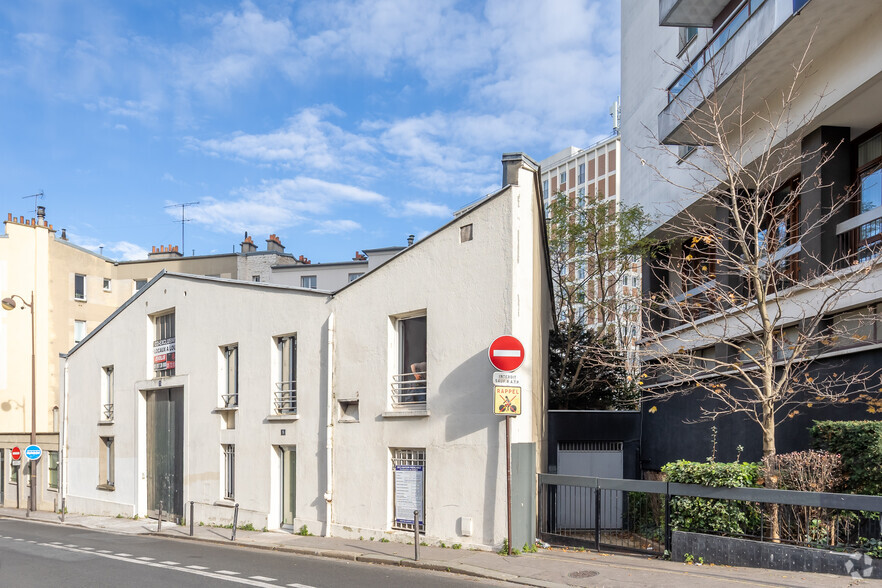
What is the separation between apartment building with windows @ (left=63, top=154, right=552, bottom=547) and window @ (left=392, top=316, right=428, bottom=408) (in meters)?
0.03

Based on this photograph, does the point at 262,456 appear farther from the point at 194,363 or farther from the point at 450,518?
the point at 450,518

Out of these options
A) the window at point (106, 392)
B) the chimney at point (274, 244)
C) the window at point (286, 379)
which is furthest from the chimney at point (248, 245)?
the window at point (286, 379)

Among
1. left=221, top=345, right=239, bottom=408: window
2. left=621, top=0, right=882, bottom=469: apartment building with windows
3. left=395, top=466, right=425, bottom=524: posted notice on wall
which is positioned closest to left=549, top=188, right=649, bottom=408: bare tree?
left=621, top=0, right=882, bottom=469: apartment building with windows

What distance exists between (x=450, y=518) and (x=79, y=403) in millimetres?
20879

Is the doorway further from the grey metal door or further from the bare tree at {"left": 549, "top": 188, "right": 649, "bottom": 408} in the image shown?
the bare tree at {"left": 549, "top": 188, "right": 649, "bottom": 408}

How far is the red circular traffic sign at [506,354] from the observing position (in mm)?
13852

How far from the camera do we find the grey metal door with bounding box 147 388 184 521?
77.6ft

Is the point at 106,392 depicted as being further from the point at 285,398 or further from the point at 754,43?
the point at 754,43

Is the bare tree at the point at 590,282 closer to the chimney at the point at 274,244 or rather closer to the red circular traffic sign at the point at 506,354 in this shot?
the red circular traffic sign at the point at 506,354

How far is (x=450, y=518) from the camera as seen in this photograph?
14734mm

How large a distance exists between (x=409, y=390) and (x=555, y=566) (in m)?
5.23

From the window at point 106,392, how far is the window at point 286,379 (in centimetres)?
1161

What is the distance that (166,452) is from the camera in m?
24.4

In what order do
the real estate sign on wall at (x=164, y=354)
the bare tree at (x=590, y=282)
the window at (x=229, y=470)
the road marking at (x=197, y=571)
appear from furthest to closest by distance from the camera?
the bare tree at (x=590, y=282)
the real estate sign on wall at (x=164, y=354)
the window at (x=229, y=470)
the road marking at (x=197, y=571)
